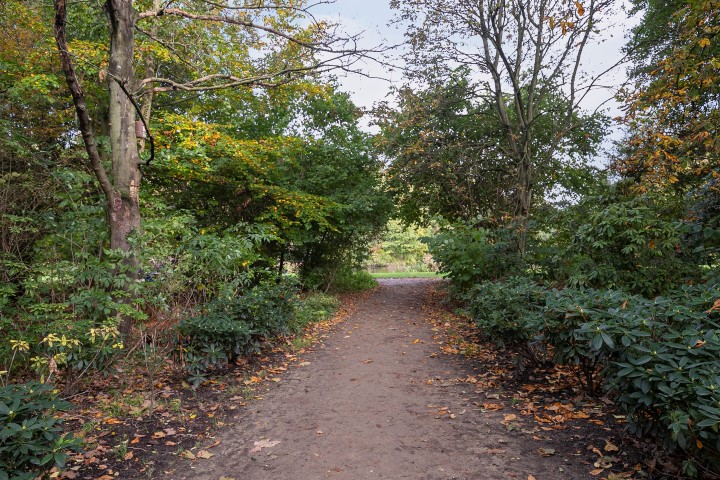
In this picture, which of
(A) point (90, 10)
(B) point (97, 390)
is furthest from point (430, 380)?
(A) point (90, 10)

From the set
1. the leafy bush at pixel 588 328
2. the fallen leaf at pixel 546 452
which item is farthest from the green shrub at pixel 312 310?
the fallen leaf at pixel 546 452

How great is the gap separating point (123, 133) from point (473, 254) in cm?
769

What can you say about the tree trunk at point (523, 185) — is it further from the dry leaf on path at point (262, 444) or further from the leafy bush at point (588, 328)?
the dry leaf on path at point (262, 444)

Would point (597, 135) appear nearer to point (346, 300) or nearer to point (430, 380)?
point (346, 300)

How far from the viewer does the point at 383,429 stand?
159 inches

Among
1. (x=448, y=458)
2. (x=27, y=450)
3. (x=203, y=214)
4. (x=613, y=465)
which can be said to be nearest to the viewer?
(x=27, y=450)

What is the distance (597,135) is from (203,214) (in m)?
11.5

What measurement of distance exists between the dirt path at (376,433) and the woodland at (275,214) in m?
0.79

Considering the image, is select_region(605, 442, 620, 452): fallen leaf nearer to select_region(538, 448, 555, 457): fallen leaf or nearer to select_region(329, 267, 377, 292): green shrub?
select_region(538, 448, 555, 457): fallen leaf

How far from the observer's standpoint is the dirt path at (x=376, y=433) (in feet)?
10.7

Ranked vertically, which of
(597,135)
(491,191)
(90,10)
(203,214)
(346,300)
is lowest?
(346,300)

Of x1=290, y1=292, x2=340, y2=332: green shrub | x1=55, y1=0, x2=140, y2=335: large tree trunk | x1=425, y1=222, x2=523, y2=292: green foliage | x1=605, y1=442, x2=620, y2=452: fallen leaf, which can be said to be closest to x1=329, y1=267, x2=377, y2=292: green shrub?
x1=290, y1=292, x2=340, y2=332: green shrub

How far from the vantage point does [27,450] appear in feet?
7.83

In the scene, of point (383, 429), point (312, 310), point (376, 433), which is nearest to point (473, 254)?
point (312, 310)
